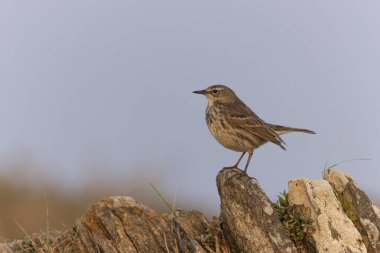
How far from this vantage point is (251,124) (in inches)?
448

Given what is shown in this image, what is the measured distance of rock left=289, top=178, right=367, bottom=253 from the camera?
853 cm

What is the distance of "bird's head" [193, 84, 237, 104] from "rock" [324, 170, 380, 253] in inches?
132

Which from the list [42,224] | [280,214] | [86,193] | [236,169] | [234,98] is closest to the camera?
[280,214]

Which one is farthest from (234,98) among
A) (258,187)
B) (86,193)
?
(86,193)

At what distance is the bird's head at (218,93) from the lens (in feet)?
40.0

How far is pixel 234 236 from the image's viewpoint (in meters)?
8.61

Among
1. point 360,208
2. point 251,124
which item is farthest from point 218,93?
point 360,208

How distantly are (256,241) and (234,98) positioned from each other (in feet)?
15.4

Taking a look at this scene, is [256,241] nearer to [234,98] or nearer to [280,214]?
[280,214]

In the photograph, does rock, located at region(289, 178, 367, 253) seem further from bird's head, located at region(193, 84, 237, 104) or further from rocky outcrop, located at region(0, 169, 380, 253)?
bird's head, located at region(193, 84, 237, 104)

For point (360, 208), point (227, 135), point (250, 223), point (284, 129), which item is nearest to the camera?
point (250, 223)

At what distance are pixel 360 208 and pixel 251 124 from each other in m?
3.02

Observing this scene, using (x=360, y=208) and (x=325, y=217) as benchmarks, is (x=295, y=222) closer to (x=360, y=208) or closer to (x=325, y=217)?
(x=325, y=217)

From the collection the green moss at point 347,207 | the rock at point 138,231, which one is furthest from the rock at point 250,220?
the green moss at point 347,207
